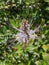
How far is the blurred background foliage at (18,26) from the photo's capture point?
2.65 metres

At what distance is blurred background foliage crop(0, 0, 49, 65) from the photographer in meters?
2.65

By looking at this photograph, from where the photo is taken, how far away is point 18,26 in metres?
2.80

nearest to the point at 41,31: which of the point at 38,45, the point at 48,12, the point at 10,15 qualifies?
the point at 38,45

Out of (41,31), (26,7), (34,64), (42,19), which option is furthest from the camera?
(26,7)

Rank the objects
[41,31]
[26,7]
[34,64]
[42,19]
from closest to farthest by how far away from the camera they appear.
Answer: [34,64] → [41,31] → [42,19] → [26,7]

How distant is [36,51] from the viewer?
2.68 meters

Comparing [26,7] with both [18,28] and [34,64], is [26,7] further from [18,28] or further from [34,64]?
[34,64]

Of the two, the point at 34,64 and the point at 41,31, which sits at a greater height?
the point at 41,31

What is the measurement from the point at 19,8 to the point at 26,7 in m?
0.16

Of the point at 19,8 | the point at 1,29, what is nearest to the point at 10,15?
the point at 19,8

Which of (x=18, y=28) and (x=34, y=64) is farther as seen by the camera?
(x=18, y=28)

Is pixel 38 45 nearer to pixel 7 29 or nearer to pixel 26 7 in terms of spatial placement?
pixel 7 29

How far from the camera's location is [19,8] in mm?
3357

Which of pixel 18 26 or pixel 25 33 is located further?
pixel 18 26
